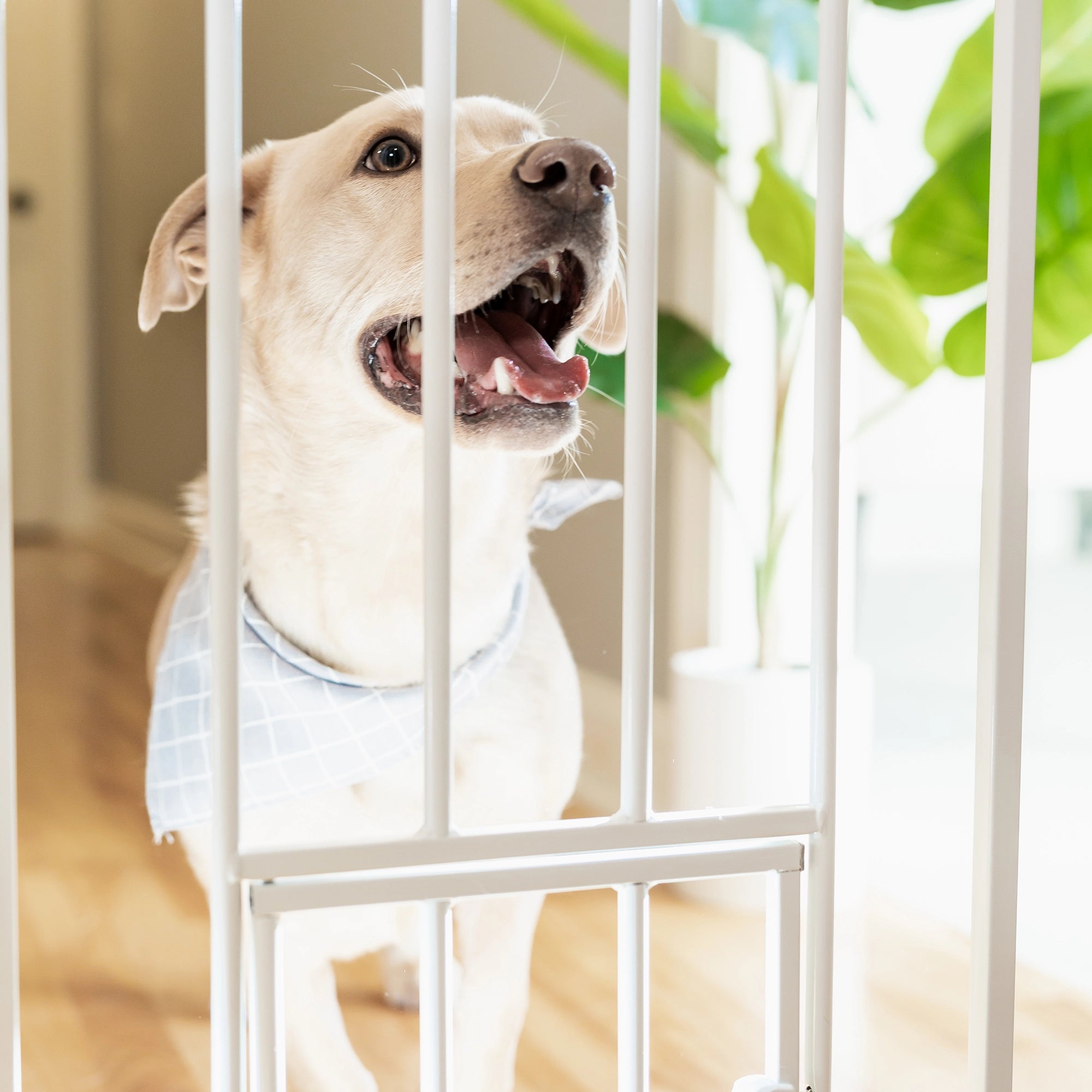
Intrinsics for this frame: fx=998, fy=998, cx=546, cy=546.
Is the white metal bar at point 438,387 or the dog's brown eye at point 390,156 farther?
the dog's brown eye at point 390,156

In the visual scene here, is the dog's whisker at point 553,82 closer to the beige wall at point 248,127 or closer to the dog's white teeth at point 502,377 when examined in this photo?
the beige wall at point 248,127

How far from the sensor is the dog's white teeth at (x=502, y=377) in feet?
1.93

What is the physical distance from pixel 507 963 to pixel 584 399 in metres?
0.39

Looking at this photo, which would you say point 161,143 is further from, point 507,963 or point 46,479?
point 507,963

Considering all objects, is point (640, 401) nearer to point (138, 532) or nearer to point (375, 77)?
point (375, 77)

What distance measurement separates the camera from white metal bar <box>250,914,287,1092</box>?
1.49 ft

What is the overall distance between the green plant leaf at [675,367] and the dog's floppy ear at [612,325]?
0.05 m

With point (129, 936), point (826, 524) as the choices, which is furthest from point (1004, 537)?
point (129, 936)

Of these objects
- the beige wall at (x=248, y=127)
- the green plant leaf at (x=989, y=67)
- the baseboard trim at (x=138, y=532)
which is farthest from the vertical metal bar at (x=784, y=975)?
the green plant leaf at (x=989, y=67)

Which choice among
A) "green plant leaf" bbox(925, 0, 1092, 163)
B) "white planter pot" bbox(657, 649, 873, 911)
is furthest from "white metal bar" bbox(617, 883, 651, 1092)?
"green plant leaf" bbox(925, 0, 1092, 163)

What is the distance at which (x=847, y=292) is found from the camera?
112 centimetres

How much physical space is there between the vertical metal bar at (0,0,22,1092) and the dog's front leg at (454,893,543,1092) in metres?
0.29

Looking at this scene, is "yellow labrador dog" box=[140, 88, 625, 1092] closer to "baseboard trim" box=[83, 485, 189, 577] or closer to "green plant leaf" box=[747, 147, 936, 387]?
"baseboard trim" box=[83, 485, 189, 577]

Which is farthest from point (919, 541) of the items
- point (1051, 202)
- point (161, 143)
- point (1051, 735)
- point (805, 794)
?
point (161, 143)
